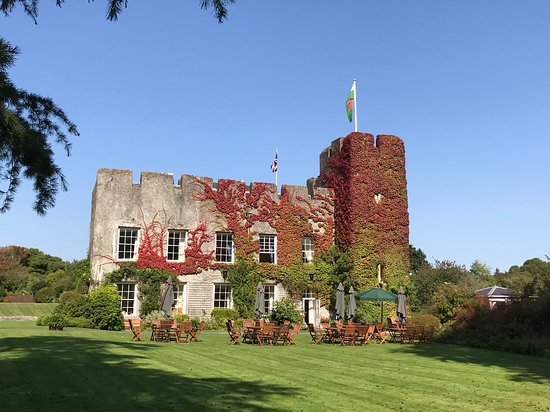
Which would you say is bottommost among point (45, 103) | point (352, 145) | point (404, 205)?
point (45, 103)

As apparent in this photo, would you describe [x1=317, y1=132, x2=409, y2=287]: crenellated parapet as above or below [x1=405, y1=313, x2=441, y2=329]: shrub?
above

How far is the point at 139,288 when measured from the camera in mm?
25094

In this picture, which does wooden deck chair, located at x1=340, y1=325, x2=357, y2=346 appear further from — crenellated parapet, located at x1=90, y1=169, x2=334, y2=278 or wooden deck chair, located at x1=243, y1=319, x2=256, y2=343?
crenellated parapet, located at x1=90, y1=169, x2=334, y2=278

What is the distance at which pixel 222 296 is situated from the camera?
88.5 ft

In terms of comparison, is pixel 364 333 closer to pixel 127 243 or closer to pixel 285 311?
pixel 285 311

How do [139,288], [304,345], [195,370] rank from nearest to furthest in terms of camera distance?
[195,370] → [304,345] → [139,288]

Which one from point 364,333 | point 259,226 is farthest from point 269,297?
point 364,333

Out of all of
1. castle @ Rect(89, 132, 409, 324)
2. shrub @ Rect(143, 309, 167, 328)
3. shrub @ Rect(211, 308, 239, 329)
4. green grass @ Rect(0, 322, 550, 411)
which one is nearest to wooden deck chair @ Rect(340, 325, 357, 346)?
green grass @ Rect(0, 322, 550, 411)

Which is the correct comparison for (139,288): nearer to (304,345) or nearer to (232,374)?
(304,345)


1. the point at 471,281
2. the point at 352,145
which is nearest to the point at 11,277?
the point at 352,145

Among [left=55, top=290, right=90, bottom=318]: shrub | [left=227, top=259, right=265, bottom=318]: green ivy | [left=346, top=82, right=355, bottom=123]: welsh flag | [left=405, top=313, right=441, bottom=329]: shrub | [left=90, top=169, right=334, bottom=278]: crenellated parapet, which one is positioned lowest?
[left=405, top=313, right=441, bottom=329]: shrub

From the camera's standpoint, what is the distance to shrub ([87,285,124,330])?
74.6 feet

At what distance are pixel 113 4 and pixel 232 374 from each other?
790 cm

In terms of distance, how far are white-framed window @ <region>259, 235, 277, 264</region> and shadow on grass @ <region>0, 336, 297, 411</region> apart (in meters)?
16.2
